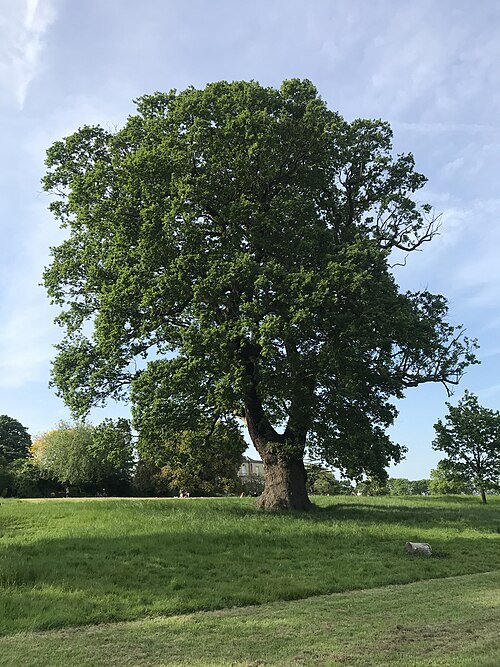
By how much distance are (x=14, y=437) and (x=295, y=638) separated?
285ft

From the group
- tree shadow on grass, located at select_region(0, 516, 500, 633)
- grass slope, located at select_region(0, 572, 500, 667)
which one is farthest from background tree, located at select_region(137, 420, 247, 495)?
grass slope, located at select_region(0, 572, 500, 667)

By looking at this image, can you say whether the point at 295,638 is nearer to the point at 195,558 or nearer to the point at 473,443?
the point at 195,558

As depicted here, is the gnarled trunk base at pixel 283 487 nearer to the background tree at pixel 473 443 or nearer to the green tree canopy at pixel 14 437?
the background tree at pixel 473 443

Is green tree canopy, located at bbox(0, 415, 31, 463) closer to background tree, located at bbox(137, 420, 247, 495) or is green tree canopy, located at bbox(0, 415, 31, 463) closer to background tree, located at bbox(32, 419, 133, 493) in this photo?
background tree, located at bbox(32, 419, 133, 493)

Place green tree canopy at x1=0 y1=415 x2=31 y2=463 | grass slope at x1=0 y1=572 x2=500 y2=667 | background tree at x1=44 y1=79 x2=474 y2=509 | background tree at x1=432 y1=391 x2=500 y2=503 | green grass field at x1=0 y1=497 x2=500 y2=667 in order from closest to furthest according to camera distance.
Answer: grass slope at x1=0 y1=572 x2=500 y2=667, green grass field at x1=0 y1=497 x2=500 y2=667, background tree at x1=44 y1=79 x2=474 y2=509, background tree at x1=432 y1=391 x2=500 y2=503, green tree canopy at x1=0 y1=415 x2=31 y2=463

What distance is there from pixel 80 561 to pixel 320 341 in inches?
452

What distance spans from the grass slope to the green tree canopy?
74.1 m

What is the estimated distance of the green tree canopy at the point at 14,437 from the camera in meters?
76.2

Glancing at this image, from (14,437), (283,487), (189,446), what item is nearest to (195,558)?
(283,487)

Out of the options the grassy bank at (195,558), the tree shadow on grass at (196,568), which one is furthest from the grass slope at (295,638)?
the grassy bank at (195,558)

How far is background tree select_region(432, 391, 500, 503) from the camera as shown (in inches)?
1666

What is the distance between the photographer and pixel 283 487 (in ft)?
69.8

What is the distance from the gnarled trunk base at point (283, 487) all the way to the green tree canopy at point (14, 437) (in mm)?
62583

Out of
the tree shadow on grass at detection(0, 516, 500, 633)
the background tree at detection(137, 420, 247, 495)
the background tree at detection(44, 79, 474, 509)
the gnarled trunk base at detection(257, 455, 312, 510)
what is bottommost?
the tree shadow on grass at detection(0, 516, 500, 633)
